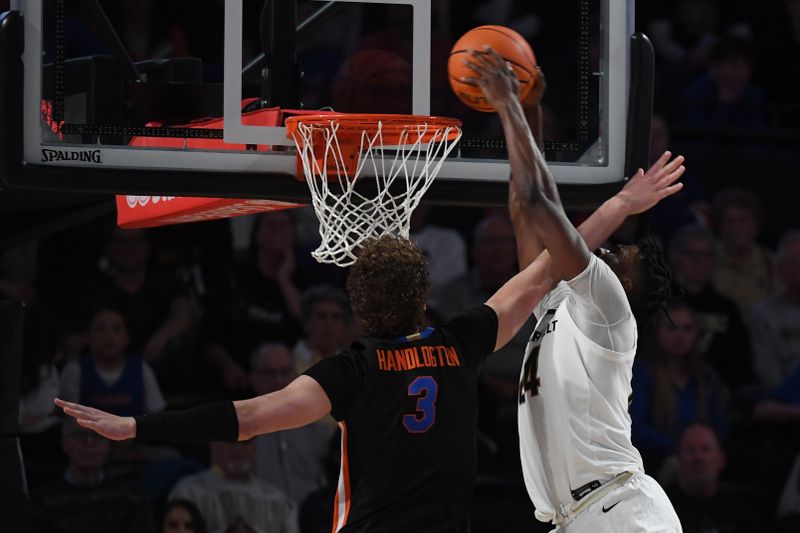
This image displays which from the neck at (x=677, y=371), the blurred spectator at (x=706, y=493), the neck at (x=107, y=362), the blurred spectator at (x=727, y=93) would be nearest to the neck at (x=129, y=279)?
the neck at (x=107, y=362)

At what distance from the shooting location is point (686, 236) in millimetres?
7727

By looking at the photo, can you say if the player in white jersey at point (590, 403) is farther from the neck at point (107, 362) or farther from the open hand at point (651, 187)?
the neck at point (107, 362)

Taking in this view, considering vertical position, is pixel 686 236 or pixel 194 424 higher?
pixel 686 236

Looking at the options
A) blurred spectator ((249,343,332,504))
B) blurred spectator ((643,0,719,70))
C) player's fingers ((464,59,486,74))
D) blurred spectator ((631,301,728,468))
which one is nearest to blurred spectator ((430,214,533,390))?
blurred spectator ((631,301,728,468))

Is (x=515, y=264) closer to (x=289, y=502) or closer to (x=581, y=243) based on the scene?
(x=289, y=502)

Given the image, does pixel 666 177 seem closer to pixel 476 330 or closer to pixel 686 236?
pixel 476 330

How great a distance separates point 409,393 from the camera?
331 centimetres

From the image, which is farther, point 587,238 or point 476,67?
point 587,238

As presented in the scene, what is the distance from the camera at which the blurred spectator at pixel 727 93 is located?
28.0 feet

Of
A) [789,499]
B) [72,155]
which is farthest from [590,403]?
[789,499]

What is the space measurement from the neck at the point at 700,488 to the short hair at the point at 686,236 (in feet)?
4.85

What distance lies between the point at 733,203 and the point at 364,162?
4471 mm

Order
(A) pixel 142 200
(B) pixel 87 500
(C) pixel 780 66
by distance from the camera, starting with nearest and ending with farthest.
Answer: (A) pixel 142 200
(B) pixel 87 500
(C) pixel 780 66

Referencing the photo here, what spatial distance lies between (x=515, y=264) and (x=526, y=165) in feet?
13.5
